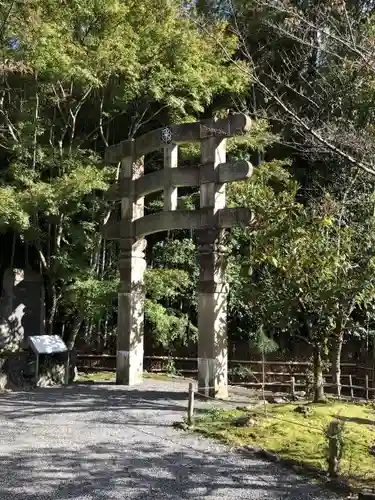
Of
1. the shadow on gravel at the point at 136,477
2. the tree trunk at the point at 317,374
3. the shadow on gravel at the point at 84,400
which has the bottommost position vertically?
the shadow on gravel at the point at 136,477

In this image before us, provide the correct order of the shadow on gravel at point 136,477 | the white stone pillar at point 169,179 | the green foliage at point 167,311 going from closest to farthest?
1. the shadow on gravel at point 136,477
2. the white stone pillar at point 169,179
3. the green foliage at point 167,311

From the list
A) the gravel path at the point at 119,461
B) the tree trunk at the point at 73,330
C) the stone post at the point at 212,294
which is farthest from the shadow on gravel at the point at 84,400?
the tree trunk at the point at 73,330

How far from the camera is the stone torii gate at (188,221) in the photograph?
973 centimetres

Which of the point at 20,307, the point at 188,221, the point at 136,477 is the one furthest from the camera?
the point at 20,307

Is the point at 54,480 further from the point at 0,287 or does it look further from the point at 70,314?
the point at 0,287

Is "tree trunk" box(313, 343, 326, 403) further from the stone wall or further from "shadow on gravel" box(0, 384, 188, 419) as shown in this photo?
the stone wall

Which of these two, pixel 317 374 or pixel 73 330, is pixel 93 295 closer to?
pixel 73 330

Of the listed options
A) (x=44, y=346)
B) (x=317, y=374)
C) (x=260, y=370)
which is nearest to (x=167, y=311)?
(x=260, y=370)

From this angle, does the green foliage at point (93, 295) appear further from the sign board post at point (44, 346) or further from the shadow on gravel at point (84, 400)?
the shadow on gravel at point (84, 400)

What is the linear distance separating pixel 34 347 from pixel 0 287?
5.76 metres

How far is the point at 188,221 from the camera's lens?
1040 centimetres

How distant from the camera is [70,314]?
15.7 metres

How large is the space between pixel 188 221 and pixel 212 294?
61.0 inches

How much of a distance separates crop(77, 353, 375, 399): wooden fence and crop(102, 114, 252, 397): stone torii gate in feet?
8.44
